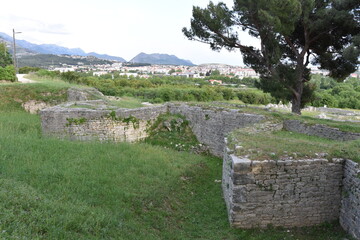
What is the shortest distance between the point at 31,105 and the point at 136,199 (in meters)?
13.9

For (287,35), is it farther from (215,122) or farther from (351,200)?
(351,200)

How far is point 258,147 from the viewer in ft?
19.9

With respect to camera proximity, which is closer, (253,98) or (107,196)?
(107,196)

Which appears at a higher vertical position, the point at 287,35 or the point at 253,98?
the point at 287,35

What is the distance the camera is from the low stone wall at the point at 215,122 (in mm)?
10828

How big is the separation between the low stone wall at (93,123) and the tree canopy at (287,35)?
254 inches

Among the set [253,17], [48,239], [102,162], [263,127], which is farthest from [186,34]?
[48,239]

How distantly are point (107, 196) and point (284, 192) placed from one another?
3691 millimetres

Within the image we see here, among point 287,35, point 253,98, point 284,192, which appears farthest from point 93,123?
point 253,98

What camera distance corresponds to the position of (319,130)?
9188mm

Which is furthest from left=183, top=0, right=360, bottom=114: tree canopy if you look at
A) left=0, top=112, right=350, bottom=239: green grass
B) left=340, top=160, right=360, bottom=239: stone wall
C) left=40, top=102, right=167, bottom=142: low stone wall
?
left=340, top=160, right=360, bottom=239: stone wall

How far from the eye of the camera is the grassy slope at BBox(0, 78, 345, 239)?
14.2ft

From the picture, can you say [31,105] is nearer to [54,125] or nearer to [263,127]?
[54,125]

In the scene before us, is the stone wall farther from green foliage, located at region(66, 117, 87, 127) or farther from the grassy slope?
green foliage, located at region(66, 117, 87, 127)
